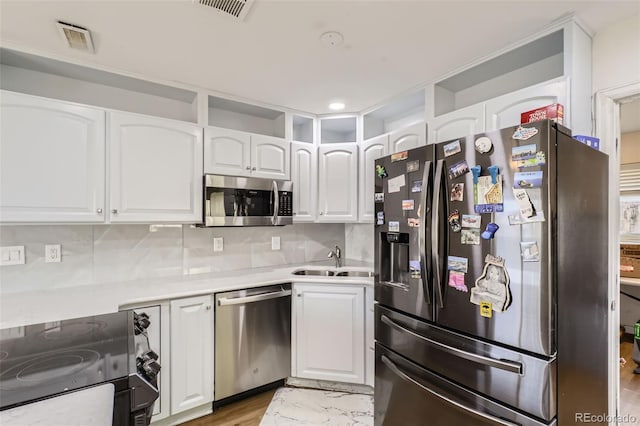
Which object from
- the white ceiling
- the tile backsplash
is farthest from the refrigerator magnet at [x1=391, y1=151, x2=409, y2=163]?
the tile backsplash

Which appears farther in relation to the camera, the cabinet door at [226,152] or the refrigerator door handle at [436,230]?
the cabinet door at [226,152]

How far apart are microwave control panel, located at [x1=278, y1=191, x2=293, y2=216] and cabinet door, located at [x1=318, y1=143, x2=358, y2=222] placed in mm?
328

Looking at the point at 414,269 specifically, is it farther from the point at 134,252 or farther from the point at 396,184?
the point at 134,252

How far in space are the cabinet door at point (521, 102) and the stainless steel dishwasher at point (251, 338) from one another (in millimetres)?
1831

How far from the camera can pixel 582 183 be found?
1.35 m

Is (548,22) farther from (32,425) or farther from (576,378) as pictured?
(32,425)

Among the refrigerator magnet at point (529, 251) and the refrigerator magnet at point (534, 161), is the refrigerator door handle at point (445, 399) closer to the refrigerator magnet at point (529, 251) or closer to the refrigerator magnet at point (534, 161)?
the refrigerator magnet at point (529, 251)

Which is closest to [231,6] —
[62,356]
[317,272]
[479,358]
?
[62,356]

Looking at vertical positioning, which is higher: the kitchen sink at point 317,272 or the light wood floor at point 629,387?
the kitchen sink at point 317,272

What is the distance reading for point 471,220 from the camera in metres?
1.39

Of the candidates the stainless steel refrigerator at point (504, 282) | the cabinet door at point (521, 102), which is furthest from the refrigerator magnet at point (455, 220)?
the cabinet door at point (521, 102)

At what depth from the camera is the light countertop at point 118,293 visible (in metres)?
1.58

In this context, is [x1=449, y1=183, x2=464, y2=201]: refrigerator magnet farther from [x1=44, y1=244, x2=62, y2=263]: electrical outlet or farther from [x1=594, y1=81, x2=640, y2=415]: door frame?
[x1=44, y1=244, x2=62, y2=263]: electrical outlet

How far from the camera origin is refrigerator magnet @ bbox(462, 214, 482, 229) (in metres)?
1.36
